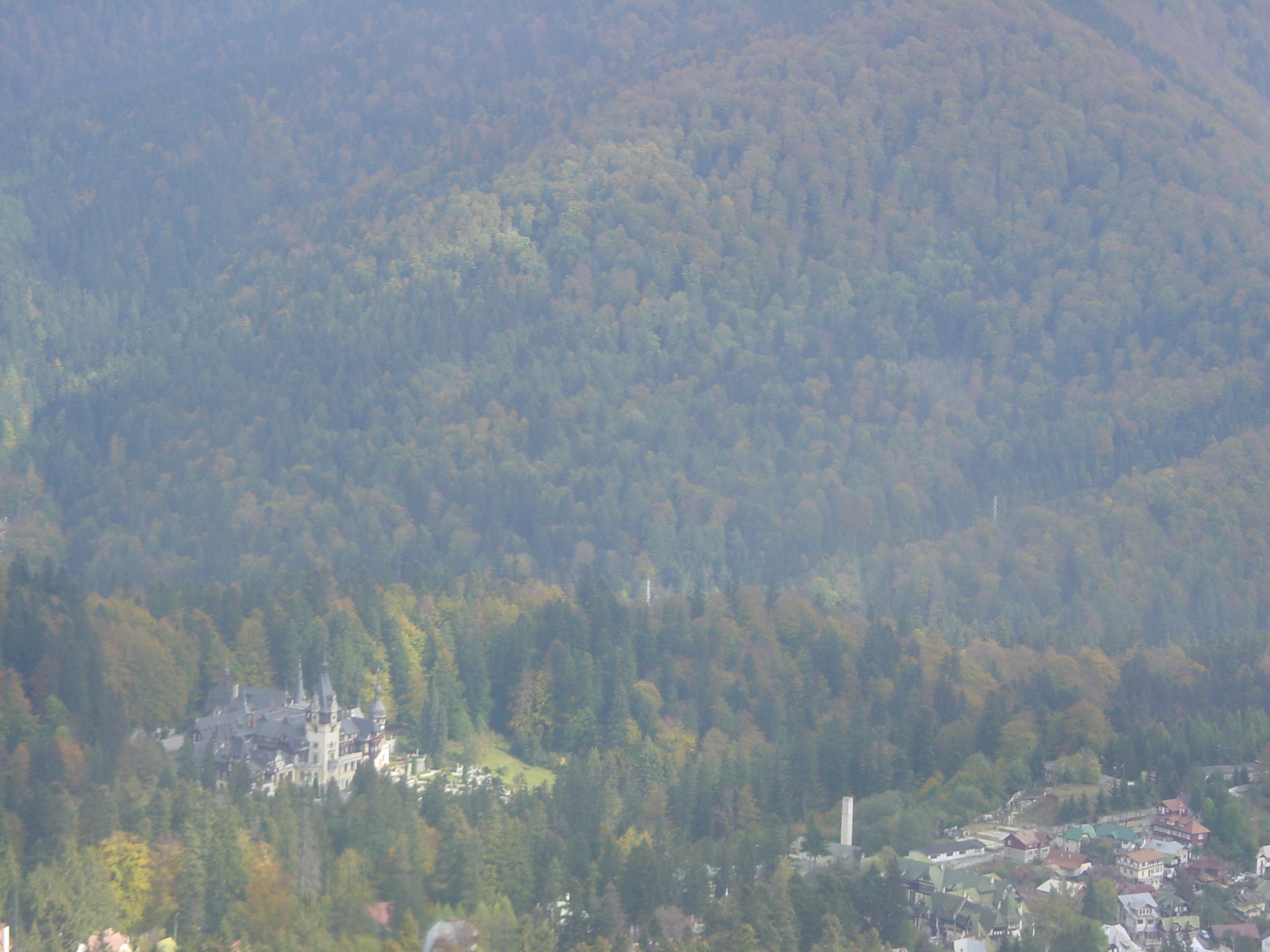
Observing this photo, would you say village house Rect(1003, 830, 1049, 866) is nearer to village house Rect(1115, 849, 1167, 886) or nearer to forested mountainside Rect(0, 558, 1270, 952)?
forested mountainside Rect(0, 558, 1270, 952)

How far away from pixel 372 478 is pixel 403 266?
28.8m

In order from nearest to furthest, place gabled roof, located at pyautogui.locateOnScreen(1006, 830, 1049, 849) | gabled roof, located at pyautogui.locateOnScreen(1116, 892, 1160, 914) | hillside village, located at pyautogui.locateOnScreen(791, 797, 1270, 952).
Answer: hillside village, located at pyautogui.locateOnScreen(791, 797, 1270, 952)
gabled roof, located at pyautogui.locateOnScreen(1116, 892, 1160, 914)
gabled roof, located at pyautogui.locateOnScreen(1006, 830, 1049, 849)

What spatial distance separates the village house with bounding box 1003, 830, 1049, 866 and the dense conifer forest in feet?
8.84

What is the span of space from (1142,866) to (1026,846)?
369 cm

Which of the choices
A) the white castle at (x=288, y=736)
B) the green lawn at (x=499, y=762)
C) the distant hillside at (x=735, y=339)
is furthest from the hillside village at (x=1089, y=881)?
the distant hillside at (x=735, y=339)

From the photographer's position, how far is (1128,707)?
9412cm

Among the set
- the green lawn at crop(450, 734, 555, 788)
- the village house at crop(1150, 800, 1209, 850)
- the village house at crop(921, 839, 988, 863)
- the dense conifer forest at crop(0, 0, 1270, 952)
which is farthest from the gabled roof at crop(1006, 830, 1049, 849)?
the green lawn at crop(450, 734, 555, 788)

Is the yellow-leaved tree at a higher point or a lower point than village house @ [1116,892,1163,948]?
higher

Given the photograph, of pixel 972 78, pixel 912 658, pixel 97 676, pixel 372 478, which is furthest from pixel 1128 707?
pixel 972 78

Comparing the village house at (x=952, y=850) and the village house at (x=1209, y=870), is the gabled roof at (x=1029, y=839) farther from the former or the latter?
the village house at (x=1209, y=870)

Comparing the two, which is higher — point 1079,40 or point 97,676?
point 1079,40

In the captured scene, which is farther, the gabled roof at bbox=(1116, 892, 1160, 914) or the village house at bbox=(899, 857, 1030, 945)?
the gabled roof at bbox=(1116, 892, 1160, 914)

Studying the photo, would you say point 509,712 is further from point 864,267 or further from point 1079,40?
point 1079,40

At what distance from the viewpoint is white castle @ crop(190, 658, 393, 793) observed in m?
83.6
